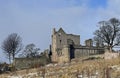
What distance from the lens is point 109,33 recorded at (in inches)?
3428

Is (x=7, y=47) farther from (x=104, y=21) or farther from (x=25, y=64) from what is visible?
(x=104, y=21)

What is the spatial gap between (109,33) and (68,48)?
1311 centimetres

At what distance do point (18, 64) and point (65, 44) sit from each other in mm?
10479

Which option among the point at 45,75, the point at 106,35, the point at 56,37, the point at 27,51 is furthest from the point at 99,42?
the point at 45,75

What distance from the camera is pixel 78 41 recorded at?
85438 mm

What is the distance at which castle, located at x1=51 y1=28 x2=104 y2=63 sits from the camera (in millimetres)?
78375

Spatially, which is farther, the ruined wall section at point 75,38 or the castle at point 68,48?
the ruined wall section at point 75,38

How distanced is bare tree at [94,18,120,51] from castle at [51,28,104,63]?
2.77 m

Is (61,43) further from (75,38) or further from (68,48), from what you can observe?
(68,48)

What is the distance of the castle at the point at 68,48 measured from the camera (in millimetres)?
78375

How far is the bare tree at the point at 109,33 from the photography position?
86375mm

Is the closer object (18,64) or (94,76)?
(94,76)

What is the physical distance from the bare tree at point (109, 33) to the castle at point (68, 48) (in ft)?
9.07

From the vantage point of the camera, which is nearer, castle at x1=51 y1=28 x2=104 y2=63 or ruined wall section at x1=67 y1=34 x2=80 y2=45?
castle at x1=51 y1=28 x2=104 y2=63
